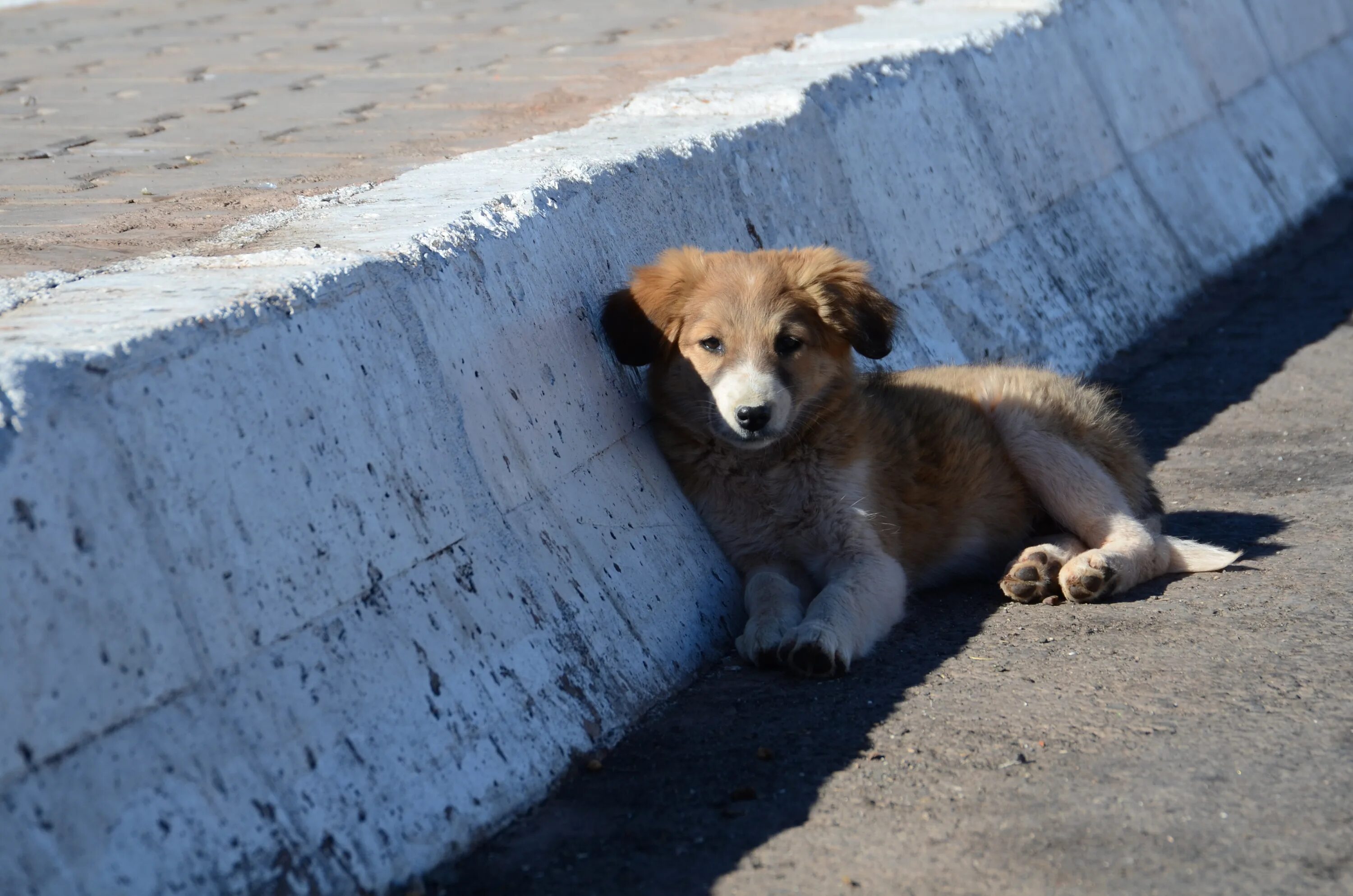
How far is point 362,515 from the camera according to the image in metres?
3.19

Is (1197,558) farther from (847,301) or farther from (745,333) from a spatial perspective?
(745,333)

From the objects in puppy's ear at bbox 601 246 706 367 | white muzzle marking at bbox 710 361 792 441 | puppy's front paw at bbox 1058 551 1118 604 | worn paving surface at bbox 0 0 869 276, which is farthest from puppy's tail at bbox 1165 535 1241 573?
worn paving surface at bbox 0 0 869 276

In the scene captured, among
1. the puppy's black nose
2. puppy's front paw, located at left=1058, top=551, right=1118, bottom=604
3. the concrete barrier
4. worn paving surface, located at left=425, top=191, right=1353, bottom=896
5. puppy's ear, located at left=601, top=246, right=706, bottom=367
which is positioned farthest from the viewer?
puppy's front paw, located at left=1058, top=551, right=1118, bottom=604

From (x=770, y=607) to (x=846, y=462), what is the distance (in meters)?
0.70

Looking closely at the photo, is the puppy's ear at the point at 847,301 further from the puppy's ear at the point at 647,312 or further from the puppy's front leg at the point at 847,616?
the puppy's front leg at the point at 847,616

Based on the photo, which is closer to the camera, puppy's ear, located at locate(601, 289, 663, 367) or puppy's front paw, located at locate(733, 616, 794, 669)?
puppy's front paw, located at locate(733, 616, 794, 669)

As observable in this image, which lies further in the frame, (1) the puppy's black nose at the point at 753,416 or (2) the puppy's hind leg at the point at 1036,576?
(2) the puppy's hind leg at the point at 1036,576

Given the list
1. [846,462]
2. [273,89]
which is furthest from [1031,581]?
[273,89]

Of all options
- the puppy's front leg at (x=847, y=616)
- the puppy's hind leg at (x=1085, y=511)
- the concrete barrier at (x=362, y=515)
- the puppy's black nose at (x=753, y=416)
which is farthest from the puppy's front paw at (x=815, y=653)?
the puppy's hind leg at (x=1085, y=511)

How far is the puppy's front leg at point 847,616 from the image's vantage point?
4.04 metres

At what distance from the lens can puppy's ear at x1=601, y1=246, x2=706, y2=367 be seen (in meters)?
4.45

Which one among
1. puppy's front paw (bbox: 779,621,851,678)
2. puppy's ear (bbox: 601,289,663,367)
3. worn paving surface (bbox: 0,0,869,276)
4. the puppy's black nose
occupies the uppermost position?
worn paving surface (bbox: 0,0,869,276)

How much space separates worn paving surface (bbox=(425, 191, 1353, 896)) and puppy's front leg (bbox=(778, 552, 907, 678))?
6 cm

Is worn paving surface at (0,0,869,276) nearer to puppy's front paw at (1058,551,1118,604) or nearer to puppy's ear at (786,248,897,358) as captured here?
puppy's ear at (786,248,897,358)
